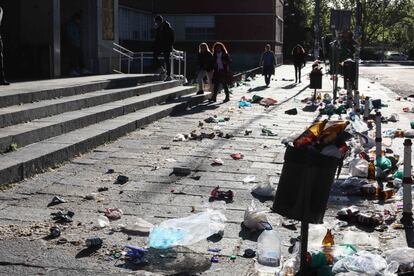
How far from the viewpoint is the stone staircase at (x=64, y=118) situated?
8.09 m

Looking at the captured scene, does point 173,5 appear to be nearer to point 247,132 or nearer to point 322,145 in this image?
point 247,132

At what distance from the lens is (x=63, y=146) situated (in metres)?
8.83

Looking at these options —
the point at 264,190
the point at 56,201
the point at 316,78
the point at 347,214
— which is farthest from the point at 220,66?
the point at 347,214

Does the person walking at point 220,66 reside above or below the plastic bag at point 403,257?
above

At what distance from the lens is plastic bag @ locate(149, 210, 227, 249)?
5.38 metres

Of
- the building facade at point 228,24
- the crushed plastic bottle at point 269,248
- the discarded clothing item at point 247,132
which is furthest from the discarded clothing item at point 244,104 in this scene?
the building facade at point 228,24

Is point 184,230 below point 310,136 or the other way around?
below

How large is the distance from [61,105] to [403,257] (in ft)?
25.0

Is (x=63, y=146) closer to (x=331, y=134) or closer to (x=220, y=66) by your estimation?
(x=331, y=134)

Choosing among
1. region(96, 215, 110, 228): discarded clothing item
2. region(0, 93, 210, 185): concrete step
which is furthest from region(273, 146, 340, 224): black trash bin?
region(0, 93, 210, 185): concrete step

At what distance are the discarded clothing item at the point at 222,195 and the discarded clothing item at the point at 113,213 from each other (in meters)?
1.17

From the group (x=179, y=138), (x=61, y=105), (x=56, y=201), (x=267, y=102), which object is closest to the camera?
(x=56, y=201)

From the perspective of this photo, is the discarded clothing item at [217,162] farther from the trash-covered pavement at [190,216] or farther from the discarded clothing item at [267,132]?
the discarded clothing item at [267,132]

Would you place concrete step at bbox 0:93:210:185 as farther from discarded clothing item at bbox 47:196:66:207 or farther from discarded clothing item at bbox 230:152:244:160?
discarded clothing item at bbox 230:152:244:160
